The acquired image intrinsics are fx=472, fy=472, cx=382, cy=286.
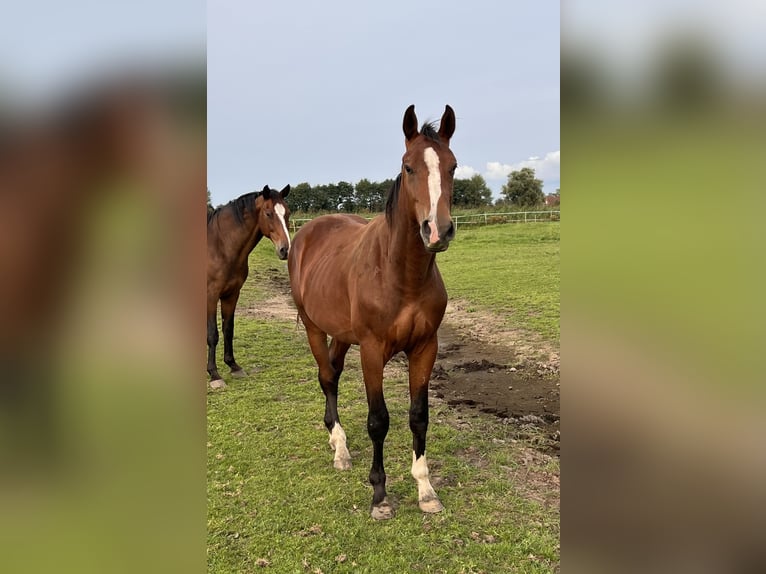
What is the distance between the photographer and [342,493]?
3420 mm

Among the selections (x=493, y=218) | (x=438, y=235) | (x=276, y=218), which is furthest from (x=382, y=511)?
(x=493, y=218)

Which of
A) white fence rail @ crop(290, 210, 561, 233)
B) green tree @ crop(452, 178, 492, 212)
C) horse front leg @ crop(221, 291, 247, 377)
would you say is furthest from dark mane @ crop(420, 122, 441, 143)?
green tree @ crop(452, 178, 492, 212)

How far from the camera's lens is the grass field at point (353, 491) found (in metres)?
2.73

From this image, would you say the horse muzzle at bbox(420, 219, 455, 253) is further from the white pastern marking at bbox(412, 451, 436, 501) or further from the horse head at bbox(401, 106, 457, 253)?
the white pastern marking at bbox(412, 451, 436, 501)

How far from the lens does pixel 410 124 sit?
2.66 m

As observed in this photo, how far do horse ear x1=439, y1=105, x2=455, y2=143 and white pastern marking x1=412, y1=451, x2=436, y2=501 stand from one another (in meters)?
2.15

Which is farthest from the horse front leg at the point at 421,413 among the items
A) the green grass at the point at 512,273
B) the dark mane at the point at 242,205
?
the green grass at the point at 512,273
